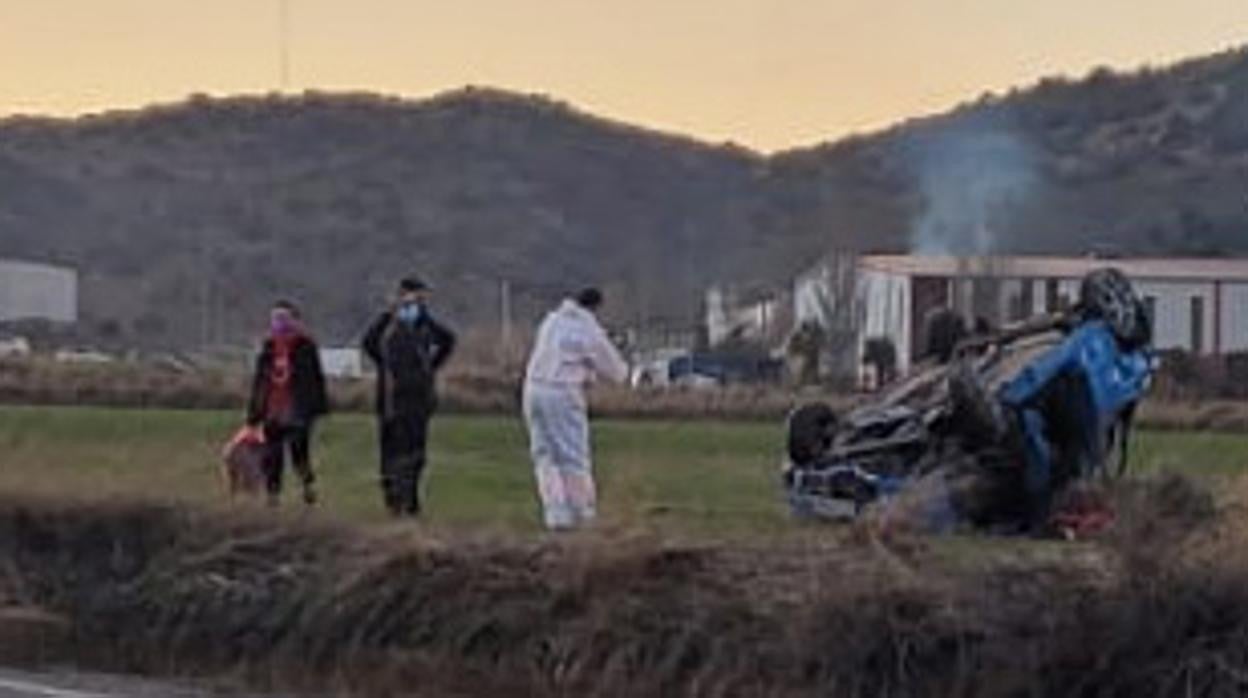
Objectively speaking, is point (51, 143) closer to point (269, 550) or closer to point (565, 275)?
point (565, 275)

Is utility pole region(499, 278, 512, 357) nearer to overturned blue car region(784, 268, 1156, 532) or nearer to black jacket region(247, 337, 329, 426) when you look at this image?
black jacket region(247, 337, 329, 426)

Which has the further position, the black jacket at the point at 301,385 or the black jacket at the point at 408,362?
the black jacket at the point at 301,385

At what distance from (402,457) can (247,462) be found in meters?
1.24

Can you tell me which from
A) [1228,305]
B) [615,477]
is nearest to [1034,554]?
[615,477]

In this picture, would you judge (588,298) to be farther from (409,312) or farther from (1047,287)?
(1047,287)

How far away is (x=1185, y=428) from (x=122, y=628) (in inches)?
1483

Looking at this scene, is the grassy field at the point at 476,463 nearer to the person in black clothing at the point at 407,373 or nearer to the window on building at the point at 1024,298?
the person in black clothing at the point at 407,373

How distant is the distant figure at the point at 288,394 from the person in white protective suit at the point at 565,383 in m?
2.49

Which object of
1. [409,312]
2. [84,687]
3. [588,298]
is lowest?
[84,687]

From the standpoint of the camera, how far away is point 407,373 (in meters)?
20.2

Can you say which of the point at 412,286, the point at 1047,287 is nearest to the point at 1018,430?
the point at 412,286

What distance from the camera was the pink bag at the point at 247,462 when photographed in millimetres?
19641

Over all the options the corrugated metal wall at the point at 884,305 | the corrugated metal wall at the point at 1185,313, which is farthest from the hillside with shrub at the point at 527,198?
the corrugated metal wall at the point at 1185,313

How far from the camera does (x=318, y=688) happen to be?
48.1 feet
